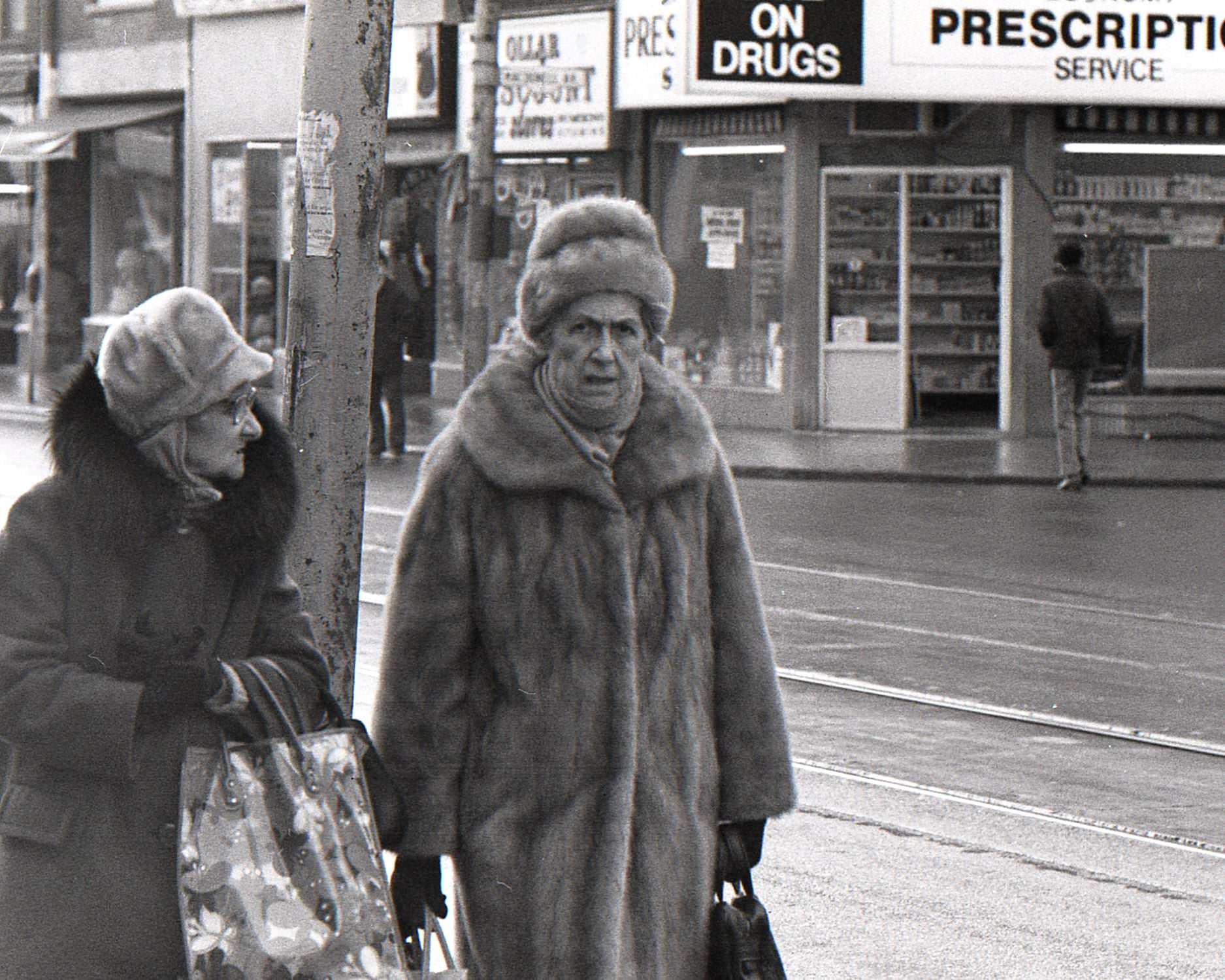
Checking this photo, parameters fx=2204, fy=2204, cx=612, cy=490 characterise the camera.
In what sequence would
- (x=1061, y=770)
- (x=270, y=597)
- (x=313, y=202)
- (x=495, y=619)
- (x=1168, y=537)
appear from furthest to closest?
(x=1168, y=537)
(x=1061, y=770)
(x=313, y=202)
(x=495, y=619)
(x=270, y=597)

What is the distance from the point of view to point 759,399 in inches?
923

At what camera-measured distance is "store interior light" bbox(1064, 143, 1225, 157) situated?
75.0 feet

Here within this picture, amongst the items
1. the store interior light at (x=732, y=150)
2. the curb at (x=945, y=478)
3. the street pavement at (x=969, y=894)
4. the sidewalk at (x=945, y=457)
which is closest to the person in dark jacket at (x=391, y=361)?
the sidewalk at (x=945, y=457)

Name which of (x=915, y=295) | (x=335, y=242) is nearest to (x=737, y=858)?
(x=335, y=242)

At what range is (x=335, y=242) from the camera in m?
5.08

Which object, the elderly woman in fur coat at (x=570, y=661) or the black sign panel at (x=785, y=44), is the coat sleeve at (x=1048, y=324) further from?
the elderly woman in fur coat at (x=570, y=661)

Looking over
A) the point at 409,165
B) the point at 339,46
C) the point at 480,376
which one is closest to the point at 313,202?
the point at 339,46

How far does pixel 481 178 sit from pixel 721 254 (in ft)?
13.7

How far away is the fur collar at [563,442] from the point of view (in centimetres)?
369

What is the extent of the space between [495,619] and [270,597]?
0.46 meters

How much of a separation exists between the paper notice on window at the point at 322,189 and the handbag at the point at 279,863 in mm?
2012

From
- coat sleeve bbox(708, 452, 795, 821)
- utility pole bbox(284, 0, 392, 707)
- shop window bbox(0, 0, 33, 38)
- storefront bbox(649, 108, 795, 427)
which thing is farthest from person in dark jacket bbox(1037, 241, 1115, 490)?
shop window bbox(0, 0, 33, 38)

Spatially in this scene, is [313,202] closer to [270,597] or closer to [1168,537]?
[270,597]

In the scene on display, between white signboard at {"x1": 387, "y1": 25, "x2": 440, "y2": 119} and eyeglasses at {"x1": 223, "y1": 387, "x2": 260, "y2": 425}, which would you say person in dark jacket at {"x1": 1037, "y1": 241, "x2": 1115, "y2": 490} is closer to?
white signboard at {"x1": 387, "y1": 25, "x2": 440, "y2": 119}
